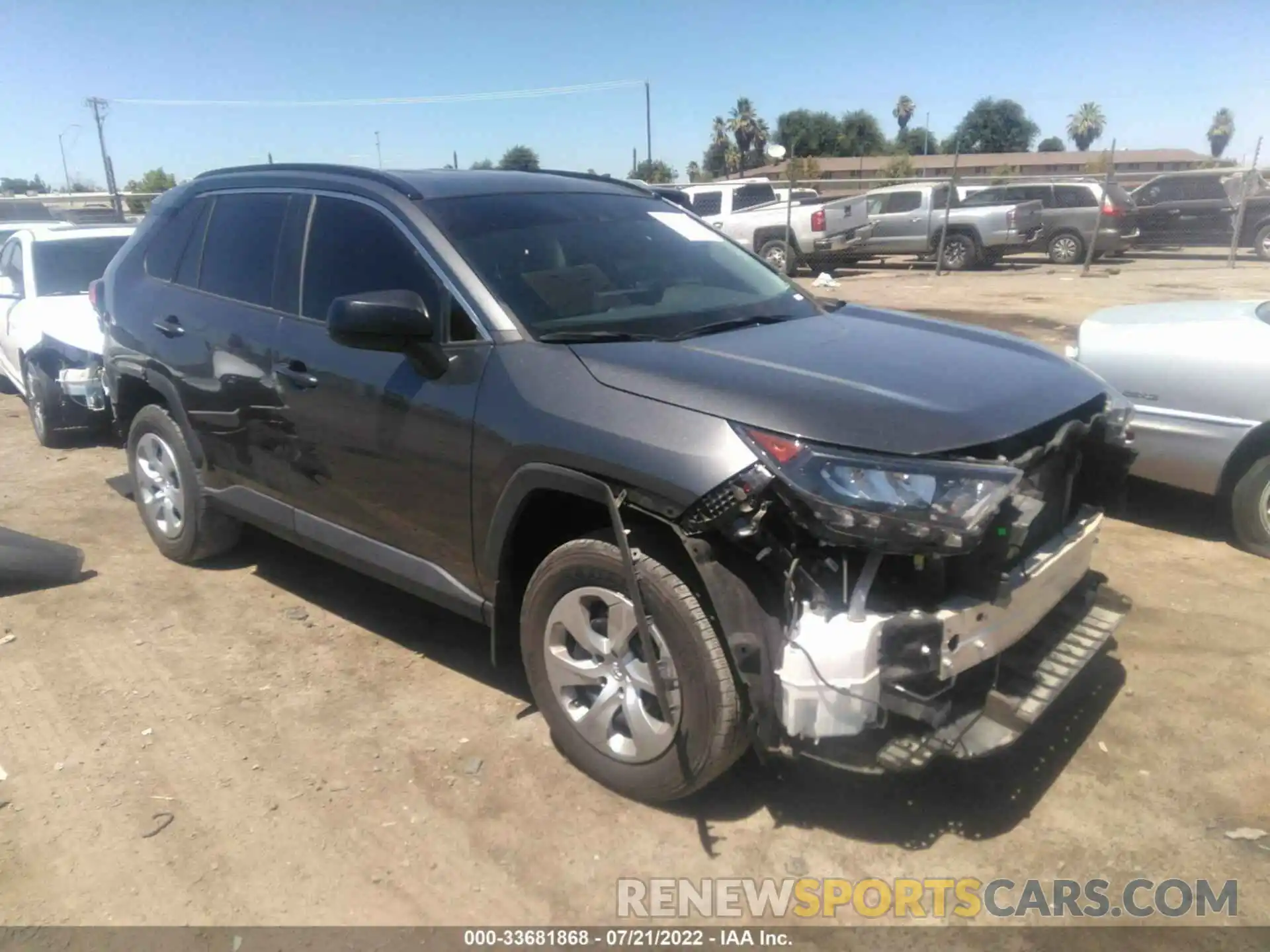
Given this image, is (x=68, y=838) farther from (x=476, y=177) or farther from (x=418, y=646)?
(x=476, y=177)

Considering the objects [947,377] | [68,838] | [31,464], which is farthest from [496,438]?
[31,464]

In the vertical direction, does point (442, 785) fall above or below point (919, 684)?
below

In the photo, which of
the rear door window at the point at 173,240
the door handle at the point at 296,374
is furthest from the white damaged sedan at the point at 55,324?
the door handle at the point at 296,374

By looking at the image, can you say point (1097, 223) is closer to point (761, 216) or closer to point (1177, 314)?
point (761, 216)

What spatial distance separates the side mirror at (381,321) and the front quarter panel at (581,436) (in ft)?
0.92

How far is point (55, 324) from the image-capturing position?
7508mm

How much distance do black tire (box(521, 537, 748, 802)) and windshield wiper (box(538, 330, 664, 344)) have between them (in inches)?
26.0

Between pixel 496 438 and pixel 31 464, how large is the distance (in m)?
5.92

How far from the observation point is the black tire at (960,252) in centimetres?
2050

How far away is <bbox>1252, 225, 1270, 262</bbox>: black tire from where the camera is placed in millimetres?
19875

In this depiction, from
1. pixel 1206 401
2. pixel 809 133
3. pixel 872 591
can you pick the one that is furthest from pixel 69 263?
pixel 809 133

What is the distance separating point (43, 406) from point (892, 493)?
7352mm

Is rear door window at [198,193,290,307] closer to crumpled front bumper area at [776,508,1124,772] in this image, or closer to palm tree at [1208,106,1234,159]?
crumpled front bumper area at [776,508,1124,772]

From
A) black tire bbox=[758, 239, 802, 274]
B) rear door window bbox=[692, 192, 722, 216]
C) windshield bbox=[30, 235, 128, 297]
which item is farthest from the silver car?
rear door window bbox=[692, 192, 722, 216]
